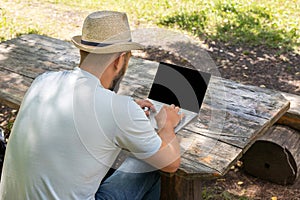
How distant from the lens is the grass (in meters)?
6.02

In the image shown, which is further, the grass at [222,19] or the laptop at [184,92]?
the grass at [222,19]

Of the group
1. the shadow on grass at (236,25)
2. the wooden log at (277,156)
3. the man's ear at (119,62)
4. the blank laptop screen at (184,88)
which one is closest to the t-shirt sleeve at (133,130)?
the man's ear at (119,62)

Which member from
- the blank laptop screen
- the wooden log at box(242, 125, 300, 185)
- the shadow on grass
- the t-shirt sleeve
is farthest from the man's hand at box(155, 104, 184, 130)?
the shadow on grass

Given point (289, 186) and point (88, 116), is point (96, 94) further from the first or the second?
point (289, 186)

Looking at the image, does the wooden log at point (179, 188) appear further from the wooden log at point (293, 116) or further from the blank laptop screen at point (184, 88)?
the wooden log at point (293, 116)

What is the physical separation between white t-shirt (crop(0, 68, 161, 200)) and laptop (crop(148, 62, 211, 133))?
440mm

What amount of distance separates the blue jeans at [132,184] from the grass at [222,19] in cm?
385

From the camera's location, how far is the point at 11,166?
1968mm

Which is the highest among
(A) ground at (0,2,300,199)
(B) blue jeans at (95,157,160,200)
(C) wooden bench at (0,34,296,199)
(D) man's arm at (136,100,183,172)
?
(D) man's arm at (136,100,183,172)

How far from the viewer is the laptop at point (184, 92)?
2383 mm

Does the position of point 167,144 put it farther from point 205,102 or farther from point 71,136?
point 205,102

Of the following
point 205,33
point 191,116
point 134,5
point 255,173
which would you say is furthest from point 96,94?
point 134,5

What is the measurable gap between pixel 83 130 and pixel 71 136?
56 mm

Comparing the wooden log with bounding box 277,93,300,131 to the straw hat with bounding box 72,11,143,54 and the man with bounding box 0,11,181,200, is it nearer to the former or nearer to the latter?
the man with bounding box 0,11,181,200
